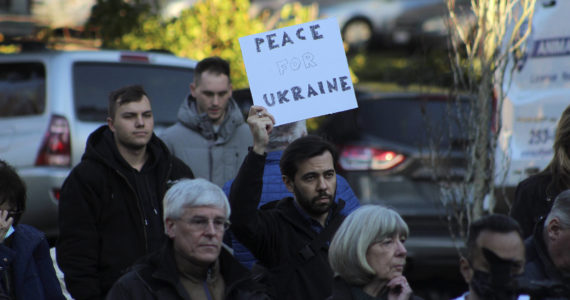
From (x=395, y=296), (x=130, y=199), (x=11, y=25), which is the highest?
(x=11, y=25)

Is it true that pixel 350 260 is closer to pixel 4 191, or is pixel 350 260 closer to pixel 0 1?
pixel 4 191

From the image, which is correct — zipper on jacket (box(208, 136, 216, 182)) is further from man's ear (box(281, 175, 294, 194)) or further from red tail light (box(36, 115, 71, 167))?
red tail light (box(36, 115, 71, 167))

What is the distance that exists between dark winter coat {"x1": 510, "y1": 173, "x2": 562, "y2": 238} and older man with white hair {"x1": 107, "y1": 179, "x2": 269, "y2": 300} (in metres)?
1.65

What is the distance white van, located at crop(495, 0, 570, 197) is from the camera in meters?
7.97

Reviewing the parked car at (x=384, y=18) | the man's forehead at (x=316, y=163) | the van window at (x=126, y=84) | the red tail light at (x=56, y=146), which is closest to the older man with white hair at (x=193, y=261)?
the man's forehead at (x=316, y=163)

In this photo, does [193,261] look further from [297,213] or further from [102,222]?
[102,222]

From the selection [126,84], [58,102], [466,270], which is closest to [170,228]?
[466,270]

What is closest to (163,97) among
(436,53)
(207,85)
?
(207,85)

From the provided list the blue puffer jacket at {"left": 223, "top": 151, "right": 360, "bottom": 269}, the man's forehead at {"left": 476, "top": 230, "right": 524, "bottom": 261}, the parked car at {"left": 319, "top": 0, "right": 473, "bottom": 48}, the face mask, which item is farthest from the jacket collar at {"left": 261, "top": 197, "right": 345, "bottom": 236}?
the parked car at {"left": 319, "top": 0, "right": 473, "bottom": 48}

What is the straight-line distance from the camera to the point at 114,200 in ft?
17.8

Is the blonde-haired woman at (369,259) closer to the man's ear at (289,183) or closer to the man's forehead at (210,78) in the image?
the man's ear at (289,183)

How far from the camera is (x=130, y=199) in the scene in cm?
548

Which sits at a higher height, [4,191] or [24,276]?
[4,191]

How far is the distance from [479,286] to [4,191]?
247 cm
